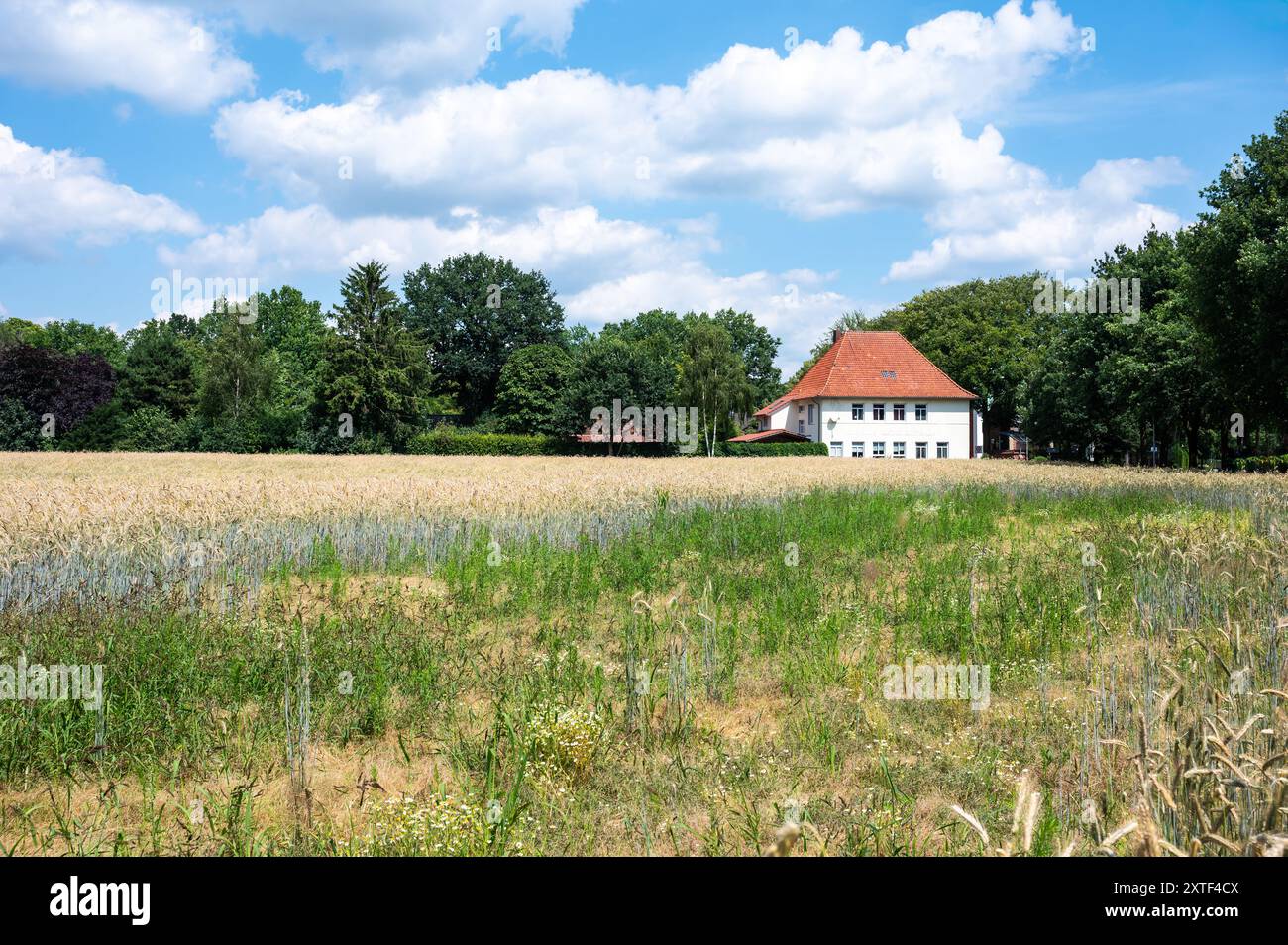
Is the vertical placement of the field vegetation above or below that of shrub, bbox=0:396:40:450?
below

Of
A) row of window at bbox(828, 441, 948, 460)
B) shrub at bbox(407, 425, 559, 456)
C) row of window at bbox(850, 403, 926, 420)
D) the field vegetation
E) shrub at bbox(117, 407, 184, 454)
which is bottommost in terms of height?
the field vegetation

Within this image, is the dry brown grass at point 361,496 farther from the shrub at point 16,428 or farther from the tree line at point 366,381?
the shrub at point 16,428

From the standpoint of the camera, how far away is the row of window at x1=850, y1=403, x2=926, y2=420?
225ft

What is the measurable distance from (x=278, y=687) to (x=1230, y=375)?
3314 centimetres

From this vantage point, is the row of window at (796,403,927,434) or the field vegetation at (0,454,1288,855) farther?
the row of window at (796,403,927,434)

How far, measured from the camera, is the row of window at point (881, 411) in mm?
68688

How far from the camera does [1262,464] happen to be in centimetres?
Result: 3803

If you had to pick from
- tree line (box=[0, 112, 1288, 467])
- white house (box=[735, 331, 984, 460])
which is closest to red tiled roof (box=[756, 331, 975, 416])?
white house (box=[735, 331, 984, 460])

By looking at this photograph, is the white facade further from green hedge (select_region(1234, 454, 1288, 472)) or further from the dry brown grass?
the dry brown grass

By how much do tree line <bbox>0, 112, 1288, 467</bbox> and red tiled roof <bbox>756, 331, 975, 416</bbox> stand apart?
20.7 ft

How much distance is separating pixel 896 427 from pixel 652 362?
2091cm

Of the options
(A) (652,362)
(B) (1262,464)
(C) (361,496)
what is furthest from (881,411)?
(C) (361,496)

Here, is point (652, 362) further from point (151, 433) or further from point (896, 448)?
point (151, 433)
